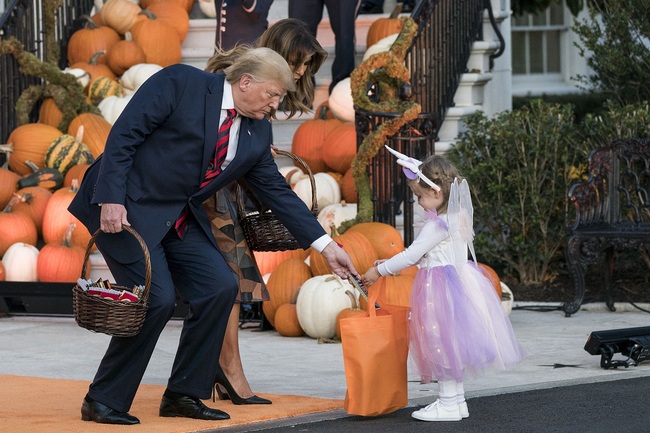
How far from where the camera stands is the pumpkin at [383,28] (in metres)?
11.0

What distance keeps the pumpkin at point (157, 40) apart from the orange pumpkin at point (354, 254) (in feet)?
12.6

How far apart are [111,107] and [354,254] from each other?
3444 mm

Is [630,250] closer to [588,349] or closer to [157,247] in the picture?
[588,349]

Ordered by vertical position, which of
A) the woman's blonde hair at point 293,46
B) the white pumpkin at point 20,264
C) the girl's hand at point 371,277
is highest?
the woman's blonde hair at point 293,46

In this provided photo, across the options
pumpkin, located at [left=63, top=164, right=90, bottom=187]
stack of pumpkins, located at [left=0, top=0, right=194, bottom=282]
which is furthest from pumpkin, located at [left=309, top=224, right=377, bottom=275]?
Answer: pumpkin, located at [left=63, top=164, right=90, bottom=187]

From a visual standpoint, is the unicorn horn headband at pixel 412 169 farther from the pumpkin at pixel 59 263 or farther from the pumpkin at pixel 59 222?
the pumpkin at pixel 59 222

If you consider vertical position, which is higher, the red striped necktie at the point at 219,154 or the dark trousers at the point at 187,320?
the red striped necktie at the point at 219,154

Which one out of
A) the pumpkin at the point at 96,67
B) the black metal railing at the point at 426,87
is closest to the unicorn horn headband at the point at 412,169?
the black metal railing at the point at 426,87

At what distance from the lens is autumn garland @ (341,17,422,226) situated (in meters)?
8.59

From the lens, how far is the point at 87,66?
11336 mm

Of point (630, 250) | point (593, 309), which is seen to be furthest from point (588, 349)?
point (630, 250)

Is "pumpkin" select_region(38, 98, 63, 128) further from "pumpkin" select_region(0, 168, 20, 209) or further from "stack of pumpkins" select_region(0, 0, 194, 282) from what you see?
"pumpkin" select_region(0, 168, 20, 209)

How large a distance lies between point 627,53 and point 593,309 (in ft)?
8.56

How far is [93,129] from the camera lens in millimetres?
10266
